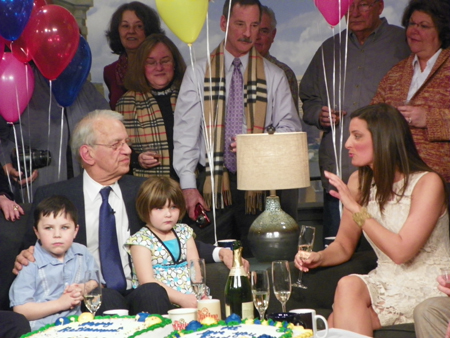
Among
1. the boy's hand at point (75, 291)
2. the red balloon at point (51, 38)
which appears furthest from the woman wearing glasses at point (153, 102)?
the boy's hand at point (75, 291)

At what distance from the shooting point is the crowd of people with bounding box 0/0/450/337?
8.95ft

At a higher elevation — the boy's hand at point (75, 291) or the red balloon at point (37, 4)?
the red balloon at point (37, 4)

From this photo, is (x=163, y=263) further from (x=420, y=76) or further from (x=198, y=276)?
(x=420, y=76)

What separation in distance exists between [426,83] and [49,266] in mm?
2106

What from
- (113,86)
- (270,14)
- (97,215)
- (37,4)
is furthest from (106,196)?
(270,14)

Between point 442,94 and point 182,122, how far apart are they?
141cm

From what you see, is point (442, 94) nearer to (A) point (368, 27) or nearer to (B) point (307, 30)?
(A) point (368, 27)

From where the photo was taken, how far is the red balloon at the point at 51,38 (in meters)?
3.71

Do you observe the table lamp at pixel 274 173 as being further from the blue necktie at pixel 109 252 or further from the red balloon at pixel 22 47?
the red balloon at pixel 22 47

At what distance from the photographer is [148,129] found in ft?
13.7

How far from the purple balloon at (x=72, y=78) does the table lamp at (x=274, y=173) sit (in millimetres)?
1222

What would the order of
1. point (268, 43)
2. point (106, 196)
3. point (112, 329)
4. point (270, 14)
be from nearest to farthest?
point (112, 329)
point (106, 196)
point (268, 43)
point (270, 14)

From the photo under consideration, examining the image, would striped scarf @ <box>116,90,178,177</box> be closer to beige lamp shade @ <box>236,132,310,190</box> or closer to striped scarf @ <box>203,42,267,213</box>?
striped scarf @ <box>203,42,267,213</box>

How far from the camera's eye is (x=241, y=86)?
407 centimetres
